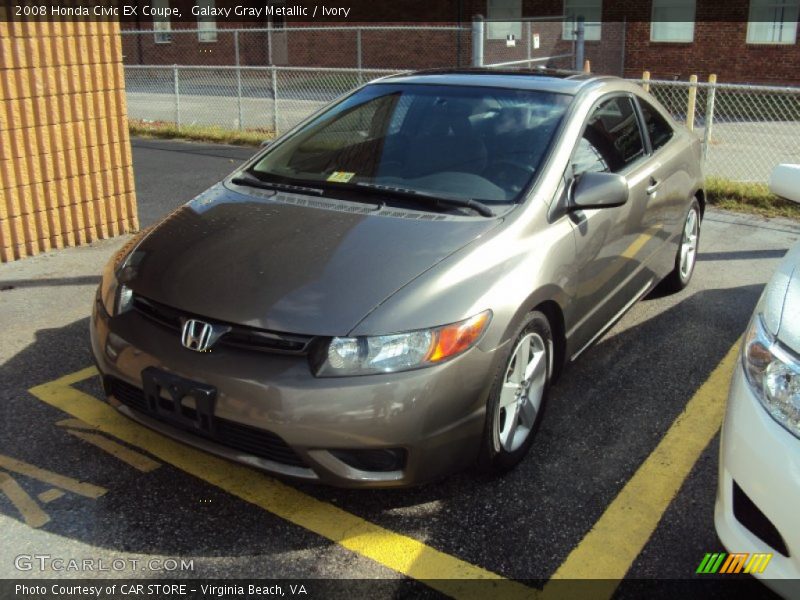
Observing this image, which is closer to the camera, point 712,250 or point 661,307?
point 661,307

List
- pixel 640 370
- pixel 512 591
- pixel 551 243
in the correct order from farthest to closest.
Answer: pixel 640 370 < pixel 551 243 < pixel 512 591

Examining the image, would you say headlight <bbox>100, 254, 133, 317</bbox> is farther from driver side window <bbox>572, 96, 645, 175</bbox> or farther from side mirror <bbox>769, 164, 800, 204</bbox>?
side mirror <bbox>769, 164, 800, 204</bbox>

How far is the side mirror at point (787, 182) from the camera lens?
A: 351 centimetres

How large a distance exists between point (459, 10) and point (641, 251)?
2032 cm

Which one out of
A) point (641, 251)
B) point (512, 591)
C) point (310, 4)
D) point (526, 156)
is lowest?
point (512, 591)

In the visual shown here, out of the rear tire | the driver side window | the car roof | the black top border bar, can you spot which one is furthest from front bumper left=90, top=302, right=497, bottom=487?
the black top border bar

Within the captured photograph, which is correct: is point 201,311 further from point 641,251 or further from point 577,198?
point 641,251

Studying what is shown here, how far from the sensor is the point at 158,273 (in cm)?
338

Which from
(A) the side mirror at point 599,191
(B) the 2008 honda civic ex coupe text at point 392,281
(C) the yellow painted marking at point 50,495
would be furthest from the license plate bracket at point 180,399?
(A) the side mirror at point 599,191

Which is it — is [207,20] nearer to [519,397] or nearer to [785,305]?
[519,397]

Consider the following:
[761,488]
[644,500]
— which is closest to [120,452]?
[644,500]

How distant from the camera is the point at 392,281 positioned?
3139mm

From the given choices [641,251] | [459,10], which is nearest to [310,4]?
[459,10]

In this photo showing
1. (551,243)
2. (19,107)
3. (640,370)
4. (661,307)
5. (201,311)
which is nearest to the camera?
(201,311)
